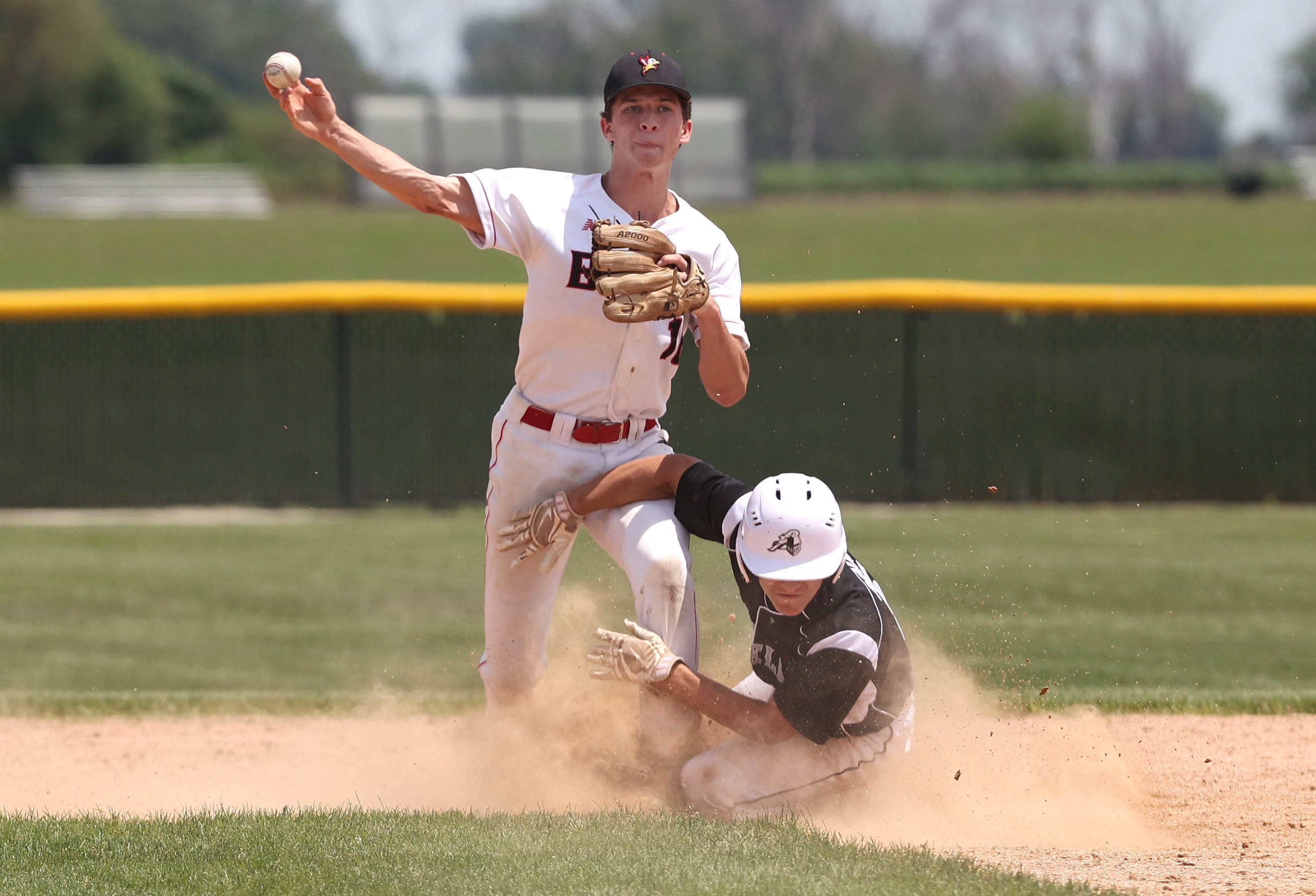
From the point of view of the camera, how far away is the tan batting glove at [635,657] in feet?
14.1

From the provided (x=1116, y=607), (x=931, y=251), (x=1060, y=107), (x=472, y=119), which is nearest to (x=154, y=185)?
(x=472, y=119)

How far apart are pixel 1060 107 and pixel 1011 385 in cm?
4188

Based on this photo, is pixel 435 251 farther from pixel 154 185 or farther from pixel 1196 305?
pixel 1196 305

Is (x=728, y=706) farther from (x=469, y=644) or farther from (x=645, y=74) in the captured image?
(x=469, y=644)

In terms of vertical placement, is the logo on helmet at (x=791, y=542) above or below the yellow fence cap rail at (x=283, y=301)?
above

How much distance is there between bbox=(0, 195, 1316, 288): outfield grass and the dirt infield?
58.9ft

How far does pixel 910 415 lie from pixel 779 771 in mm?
7251

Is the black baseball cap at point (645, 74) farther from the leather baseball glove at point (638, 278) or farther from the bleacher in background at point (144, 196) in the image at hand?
the bleacher in background at point (144, 196)

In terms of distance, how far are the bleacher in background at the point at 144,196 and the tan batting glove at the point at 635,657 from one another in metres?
32.2

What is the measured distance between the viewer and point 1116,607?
8352 millimetres

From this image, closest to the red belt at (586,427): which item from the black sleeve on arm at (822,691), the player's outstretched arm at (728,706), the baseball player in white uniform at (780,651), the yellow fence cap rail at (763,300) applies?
the baseball player in white uniform at (780,651)

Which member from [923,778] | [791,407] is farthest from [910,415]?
[923,778]

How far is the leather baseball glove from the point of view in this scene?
13.5 feet

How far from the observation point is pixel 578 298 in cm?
445
